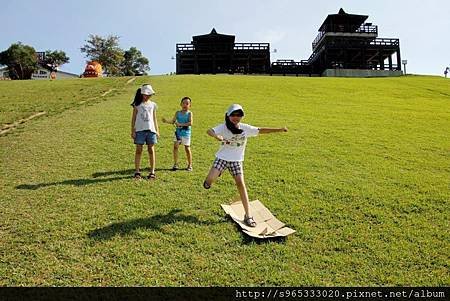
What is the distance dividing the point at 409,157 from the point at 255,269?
723 cm

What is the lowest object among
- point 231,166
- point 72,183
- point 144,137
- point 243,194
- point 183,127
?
point 72,183

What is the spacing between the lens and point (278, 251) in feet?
15.8

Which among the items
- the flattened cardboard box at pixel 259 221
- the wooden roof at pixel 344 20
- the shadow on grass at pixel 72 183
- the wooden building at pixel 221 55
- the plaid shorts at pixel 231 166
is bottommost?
the flattened cardboard box at pixel 259 221

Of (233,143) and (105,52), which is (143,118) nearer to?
(233,143)

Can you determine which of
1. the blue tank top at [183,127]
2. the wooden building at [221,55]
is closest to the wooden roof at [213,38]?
the wooden building at [221,55]

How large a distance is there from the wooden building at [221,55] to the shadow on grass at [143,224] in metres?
44.3

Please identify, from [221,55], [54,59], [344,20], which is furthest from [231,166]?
[54,59]

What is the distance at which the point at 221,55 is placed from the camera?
163ft

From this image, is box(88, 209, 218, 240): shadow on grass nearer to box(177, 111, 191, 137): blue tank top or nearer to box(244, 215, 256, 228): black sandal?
box(244, 215, 256, 228): black sandal

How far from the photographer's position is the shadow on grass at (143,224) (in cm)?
510

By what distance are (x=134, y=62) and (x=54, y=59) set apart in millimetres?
14393

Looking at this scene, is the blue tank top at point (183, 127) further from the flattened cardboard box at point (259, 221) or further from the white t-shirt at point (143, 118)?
the flattened cardboard box at point (259, 221)

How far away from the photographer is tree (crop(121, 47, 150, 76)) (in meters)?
72.5

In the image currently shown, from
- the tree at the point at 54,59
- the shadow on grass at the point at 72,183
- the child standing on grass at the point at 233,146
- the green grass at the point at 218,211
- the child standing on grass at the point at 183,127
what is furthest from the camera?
the tree at the point at 54,59
